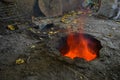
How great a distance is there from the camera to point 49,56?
16.5ft

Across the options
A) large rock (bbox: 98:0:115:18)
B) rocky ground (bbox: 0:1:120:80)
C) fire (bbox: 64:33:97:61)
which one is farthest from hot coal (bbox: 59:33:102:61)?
large rock (bbox: 98:0:115:18)

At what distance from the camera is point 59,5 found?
9508 mm

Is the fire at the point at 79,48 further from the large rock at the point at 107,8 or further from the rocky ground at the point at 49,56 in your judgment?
the large rock at the point at 107,8

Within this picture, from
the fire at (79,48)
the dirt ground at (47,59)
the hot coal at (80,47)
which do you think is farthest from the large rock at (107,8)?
the fire at (79,48)

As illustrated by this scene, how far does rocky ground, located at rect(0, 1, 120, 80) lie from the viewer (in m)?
4.27

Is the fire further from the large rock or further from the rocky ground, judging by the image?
the large rock

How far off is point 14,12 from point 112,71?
4.96 metres

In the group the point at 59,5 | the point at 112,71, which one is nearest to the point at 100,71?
the point at 112,71

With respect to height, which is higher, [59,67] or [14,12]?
[14,12]

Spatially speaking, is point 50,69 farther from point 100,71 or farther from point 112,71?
point 112,71

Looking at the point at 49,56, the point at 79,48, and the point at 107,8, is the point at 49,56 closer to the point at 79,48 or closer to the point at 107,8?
the point at 79,48

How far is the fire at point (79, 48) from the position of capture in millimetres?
5329

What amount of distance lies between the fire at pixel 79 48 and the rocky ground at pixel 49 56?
342mm

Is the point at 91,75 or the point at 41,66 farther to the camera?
the point at 41,66
